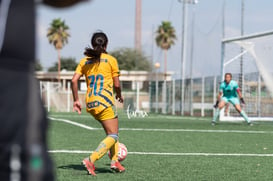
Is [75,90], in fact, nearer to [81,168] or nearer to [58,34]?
[81,168]

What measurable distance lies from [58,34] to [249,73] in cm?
6142

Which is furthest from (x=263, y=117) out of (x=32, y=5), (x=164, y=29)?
(x=164, y=29)

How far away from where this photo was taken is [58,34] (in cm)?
8738

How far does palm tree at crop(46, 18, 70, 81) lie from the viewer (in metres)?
87.1

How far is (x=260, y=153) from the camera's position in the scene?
1155cm

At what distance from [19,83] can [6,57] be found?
0.36 ft

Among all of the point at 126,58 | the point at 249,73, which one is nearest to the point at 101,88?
the point at 249,73

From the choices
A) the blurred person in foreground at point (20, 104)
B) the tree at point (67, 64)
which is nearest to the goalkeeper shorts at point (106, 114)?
the blurred person in foreground at point (20, 104)

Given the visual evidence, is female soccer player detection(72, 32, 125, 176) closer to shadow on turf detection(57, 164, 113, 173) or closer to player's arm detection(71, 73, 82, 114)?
player's arm detection(71, 73, 82, 114)

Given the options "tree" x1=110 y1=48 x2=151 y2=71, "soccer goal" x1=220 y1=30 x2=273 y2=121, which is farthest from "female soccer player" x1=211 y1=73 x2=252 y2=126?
"tree" x1=110 y1=48 x2=151 y2=71

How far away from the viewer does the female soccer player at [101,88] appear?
8.34 meters

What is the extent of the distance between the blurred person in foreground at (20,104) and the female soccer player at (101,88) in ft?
19.5

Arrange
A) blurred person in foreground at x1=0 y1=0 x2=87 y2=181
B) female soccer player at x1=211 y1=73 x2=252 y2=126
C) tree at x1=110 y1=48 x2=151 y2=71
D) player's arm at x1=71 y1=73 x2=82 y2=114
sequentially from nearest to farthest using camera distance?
blurred person in foreground at x1=0 y1=0 x2=87 y2=181
player's arm at x1=71 y1=73 x2=82 y2=114
female soccer player at x1=211 y1=73 x2=252 y2=126
tree at x1=110 y1=48 x2=151 y2=71

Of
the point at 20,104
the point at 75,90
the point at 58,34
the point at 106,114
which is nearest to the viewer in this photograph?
the point at 20,104
